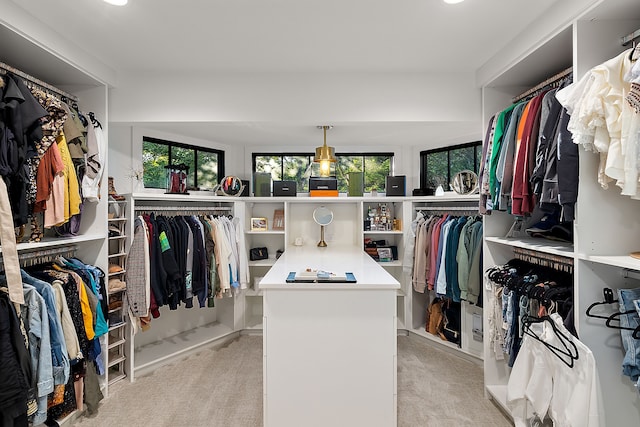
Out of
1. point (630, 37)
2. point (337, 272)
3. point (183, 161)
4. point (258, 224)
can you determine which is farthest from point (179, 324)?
point (630, 37)

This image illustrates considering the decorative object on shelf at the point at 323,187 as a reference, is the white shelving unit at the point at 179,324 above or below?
below

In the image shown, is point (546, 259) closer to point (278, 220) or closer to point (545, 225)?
point (545, 225)

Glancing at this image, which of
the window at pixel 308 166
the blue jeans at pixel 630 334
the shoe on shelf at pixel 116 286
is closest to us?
the blue jeans at pixel 630 334

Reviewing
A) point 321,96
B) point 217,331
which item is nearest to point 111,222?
point 217,331

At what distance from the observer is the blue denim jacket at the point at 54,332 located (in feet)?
6.40

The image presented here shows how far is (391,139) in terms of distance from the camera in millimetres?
3855

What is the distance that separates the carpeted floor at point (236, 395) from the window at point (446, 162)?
1879 mm

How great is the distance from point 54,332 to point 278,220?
2.50m

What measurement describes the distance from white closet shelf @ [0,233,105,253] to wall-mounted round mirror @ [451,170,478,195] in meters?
3.20

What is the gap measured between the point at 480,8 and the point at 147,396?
11.0ft

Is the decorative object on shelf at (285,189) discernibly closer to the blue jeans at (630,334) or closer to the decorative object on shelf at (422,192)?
the decorative object on shelf at (422,192)

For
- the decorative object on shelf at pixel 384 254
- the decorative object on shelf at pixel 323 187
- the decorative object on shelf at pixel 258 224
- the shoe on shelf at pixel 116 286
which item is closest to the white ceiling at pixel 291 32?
the decorative object on shelf at pixel 323 187

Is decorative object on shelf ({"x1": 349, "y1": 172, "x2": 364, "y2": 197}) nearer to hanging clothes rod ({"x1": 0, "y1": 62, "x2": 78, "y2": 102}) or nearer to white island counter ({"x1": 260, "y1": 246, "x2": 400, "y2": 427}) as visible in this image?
white island counter ({"x1": 260, "y1": 246, "x2": 400, "y2": 427})

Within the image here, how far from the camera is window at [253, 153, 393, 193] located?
4.38m
